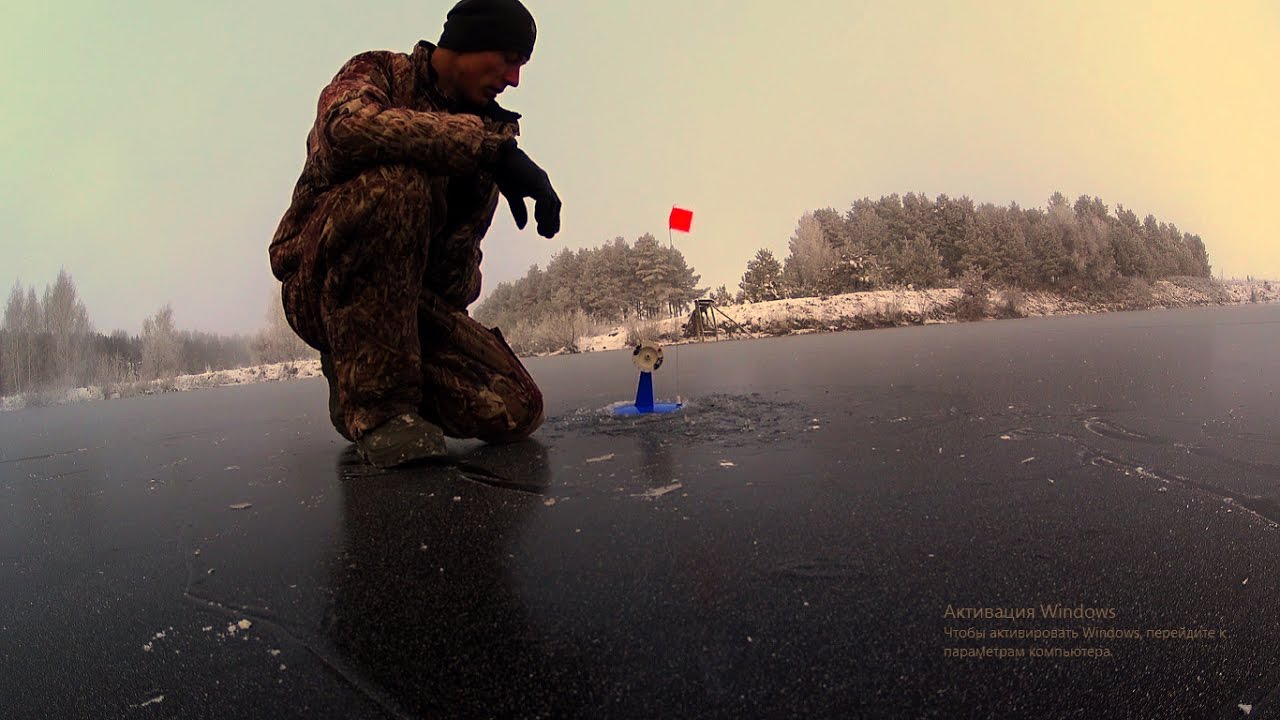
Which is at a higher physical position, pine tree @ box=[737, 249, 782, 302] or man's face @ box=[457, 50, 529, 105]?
pine tree @ box=[737, 249, 782, 302]

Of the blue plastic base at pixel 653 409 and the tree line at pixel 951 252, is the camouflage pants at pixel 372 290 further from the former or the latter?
the tree line at pixel 951 252

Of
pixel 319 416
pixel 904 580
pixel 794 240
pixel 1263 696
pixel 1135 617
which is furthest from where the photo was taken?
pixel 794 240

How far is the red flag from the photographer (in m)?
3.31

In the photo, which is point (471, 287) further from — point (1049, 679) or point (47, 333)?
point (47, 333)

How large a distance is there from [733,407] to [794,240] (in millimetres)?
34417

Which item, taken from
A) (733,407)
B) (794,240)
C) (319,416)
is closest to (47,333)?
(319,416)

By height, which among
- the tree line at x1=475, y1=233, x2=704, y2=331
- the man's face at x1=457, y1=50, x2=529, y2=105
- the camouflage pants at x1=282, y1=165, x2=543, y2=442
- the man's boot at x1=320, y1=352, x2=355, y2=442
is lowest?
the man's boot at x1=320, y1=352, x2=355, y2=442

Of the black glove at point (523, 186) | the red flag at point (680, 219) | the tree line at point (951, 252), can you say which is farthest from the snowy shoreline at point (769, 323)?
the black glove at point (523, 186)

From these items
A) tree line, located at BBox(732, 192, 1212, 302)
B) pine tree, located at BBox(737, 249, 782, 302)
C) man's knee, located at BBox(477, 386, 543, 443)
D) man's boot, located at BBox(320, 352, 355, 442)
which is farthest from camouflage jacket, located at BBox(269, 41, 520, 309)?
pine tree, located at BBox(737, 249, 782, 302)

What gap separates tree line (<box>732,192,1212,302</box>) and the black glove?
22.4 metres

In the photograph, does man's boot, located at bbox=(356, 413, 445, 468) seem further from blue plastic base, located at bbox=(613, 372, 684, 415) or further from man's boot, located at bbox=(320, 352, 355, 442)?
blue plastic base, located at bbox=(613, 372, 684, 415)

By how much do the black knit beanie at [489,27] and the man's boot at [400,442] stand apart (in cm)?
129

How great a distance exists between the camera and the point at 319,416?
3.94m

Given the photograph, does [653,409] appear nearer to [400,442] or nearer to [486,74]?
[400,442]
